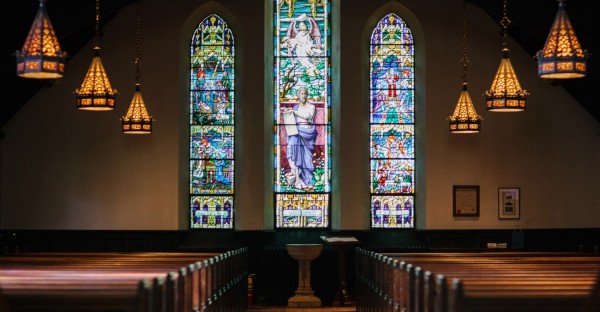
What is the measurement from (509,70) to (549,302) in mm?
6162

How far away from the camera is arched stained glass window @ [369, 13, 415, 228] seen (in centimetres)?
1836

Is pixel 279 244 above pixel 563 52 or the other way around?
the other way around

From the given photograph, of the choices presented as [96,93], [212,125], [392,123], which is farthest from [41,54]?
[392,123]

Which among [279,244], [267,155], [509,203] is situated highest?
[267,155]

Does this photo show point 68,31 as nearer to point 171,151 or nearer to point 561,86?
point 171,151

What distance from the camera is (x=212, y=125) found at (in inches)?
725

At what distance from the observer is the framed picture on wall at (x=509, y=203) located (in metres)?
17.7

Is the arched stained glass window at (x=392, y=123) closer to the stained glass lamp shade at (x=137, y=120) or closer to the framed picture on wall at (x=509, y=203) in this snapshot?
the framed picture on wall at (x=509, y=203)

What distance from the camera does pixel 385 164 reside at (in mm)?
18422

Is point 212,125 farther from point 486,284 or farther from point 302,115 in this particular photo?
point 486,284

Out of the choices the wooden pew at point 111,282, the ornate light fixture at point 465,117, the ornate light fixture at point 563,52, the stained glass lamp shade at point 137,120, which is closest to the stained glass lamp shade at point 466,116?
the ornate light fixture at point 465,117

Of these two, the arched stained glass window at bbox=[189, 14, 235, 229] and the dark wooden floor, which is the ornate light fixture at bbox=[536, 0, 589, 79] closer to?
the dark wooden floor

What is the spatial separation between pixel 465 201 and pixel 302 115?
3.51 metres

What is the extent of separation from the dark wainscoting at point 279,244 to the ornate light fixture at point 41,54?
25.7ft
